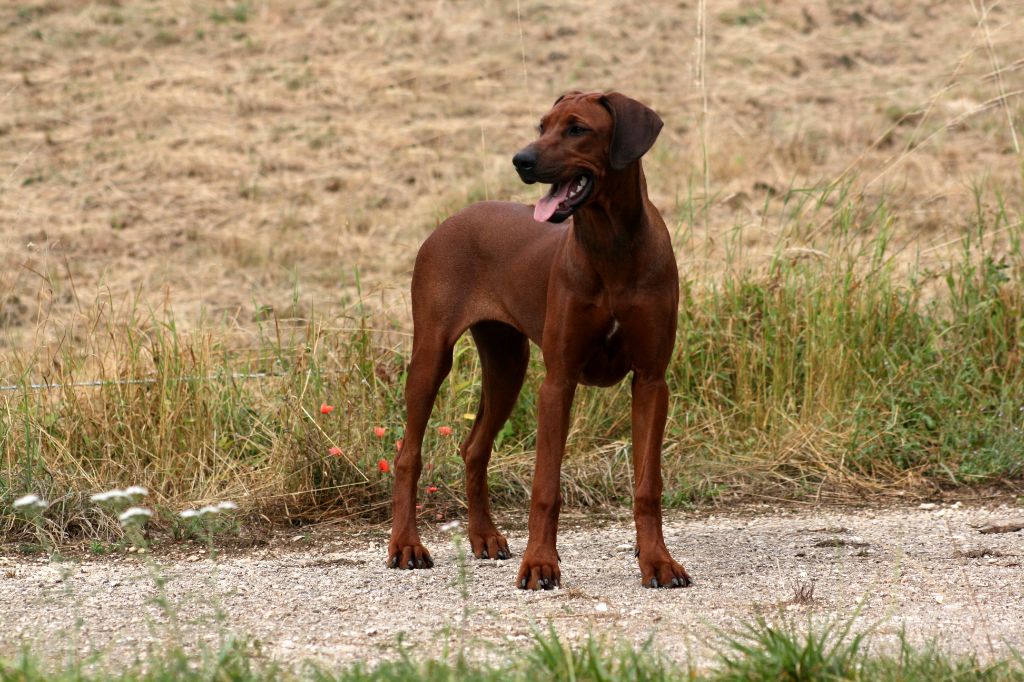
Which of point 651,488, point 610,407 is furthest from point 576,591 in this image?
point 610,407

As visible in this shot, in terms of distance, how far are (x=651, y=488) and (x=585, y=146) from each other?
1197 mm

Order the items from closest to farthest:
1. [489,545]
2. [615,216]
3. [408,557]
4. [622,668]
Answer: [622,668], [615,216], [408,557], [489,545]

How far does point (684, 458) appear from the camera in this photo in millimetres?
5941

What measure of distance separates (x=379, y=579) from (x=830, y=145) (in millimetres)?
7821

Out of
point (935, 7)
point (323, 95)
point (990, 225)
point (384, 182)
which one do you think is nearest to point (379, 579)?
point (990, 225)

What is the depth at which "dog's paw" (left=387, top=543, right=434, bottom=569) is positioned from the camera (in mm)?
4789

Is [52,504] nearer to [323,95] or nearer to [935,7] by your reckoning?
[323,95]

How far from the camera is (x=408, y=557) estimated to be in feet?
15.7

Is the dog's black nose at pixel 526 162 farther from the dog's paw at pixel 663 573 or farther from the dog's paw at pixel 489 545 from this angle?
the dog's paw at pixel 489 545

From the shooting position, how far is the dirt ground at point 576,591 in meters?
3.73

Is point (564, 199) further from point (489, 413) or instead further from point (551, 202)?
point (489, 413)

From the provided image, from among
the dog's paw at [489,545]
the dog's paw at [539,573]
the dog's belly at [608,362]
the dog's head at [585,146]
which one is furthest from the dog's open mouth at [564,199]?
the dog's paw at [489,545]

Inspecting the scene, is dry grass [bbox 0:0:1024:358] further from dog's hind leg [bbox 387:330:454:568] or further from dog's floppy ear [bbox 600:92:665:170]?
dog's floppy ear [bbox 600:92:665:170]

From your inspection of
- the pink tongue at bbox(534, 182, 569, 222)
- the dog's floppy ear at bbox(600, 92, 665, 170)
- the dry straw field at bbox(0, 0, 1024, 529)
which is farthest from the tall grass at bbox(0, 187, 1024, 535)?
the dog's floppy ear at bbox(600, 92, 665, 170)
